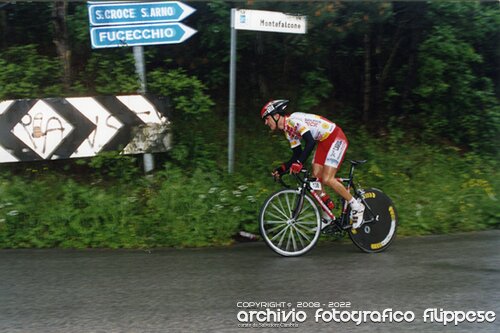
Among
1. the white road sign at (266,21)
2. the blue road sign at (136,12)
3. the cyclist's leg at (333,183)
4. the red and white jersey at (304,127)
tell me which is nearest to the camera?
the red and white jersey at (304,127)

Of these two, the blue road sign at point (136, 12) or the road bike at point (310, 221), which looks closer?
the road bike at point (310, 221)

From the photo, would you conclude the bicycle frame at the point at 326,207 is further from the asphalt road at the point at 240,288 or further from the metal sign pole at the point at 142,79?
the metal sign pole at the point at 142,79

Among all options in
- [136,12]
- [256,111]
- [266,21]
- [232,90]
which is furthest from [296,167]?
[256,111]

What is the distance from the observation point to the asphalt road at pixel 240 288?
4344mm

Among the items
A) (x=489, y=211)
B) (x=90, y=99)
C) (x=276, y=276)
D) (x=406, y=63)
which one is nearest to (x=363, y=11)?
(x=406, y=63)

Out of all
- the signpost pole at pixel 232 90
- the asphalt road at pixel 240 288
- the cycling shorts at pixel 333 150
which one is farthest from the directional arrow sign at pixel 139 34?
the asphalt road at pixel 240 288

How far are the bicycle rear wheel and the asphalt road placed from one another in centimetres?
16

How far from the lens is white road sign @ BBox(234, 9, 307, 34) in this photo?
7285mm

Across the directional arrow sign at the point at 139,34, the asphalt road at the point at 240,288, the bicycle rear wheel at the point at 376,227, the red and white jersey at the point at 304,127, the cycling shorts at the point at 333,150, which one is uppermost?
the directional arrow sign at the point at 139,34

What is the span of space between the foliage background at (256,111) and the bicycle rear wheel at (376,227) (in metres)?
0.88

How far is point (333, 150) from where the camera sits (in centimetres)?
645

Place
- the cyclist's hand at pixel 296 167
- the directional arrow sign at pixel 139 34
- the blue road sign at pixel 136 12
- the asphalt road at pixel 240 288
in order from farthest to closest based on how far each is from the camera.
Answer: the directional arrow sign at pixel 139 34 → the blue road sign at pixel 136 12 → the cyclist's hand at pixel 296 167 → the asphalt road at pixel 240 288

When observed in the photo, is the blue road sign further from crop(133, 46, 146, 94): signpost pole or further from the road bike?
the road bike

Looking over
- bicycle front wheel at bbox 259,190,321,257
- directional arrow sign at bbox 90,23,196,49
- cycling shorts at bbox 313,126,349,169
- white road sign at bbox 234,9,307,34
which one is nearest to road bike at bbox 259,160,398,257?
bicycle front wheel at bbox 259,190,321,257
